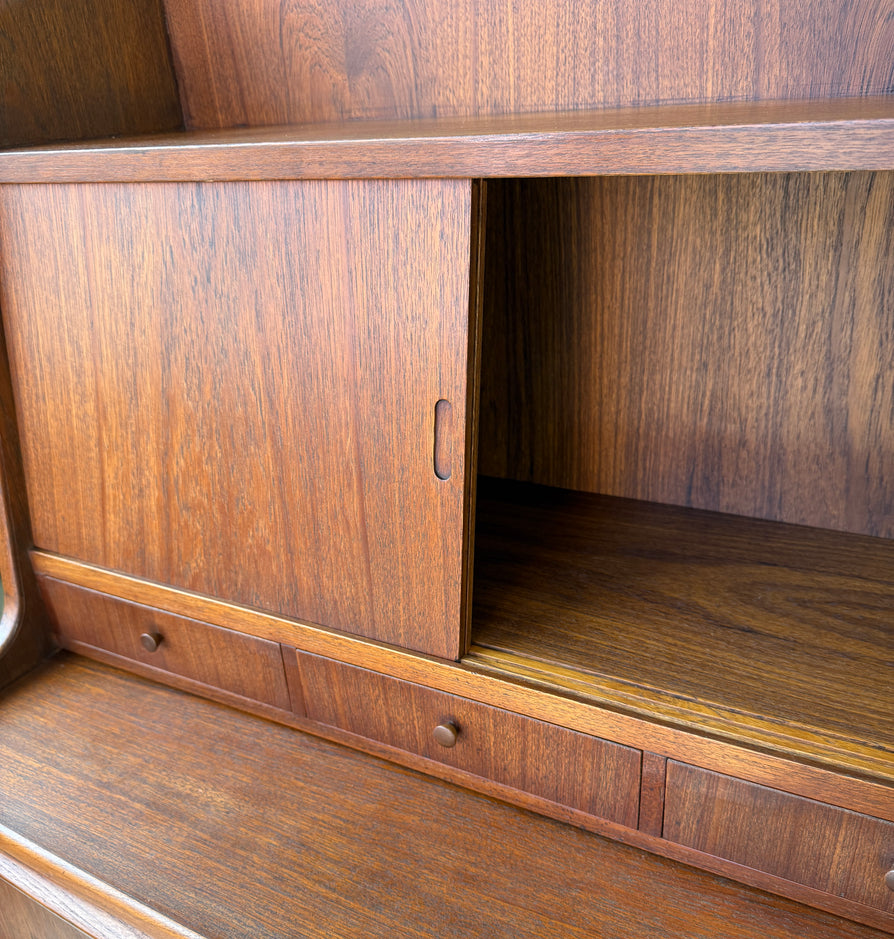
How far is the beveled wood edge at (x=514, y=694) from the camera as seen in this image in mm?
652

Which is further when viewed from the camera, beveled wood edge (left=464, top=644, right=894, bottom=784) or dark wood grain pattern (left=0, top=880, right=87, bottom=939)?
dark wood grain pattern (left=0, top=880, right=87, bottom=939)

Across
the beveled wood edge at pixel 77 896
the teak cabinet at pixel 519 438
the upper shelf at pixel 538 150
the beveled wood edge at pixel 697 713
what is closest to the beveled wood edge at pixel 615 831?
the teak cabinet at pixel 519 438

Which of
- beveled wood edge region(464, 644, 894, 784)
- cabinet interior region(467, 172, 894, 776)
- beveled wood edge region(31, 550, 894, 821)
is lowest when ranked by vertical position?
beveled wood edge region(31, 550, 894, 821)

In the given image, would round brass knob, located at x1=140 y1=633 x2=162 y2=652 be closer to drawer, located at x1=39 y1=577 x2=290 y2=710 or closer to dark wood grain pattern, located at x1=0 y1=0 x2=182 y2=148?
drawer, located at x1=39 y1=577 x2=290 y2=710

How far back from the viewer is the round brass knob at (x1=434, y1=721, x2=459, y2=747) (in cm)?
81

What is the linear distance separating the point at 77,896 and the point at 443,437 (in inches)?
20.7

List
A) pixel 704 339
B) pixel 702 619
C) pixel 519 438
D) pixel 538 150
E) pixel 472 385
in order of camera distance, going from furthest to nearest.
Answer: pixel 519 438, pixel 704 339, pixel 702 619, pixel 472 385, pixel 538 150

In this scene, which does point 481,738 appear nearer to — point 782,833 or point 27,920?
point 782,833

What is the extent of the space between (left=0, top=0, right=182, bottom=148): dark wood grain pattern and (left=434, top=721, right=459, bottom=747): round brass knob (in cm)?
78

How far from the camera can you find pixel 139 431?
92 centimetres

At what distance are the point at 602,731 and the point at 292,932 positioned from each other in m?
0.31

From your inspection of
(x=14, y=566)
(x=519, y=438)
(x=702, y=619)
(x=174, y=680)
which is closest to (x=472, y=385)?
(x=702, y=619)

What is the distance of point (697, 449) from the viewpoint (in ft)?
3.37

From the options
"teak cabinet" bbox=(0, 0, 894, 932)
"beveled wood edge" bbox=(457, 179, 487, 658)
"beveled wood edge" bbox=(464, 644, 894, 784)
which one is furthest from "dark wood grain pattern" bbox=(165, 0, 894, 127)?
"beveled wood edge" bbox=(464, 644, 894, 784)
